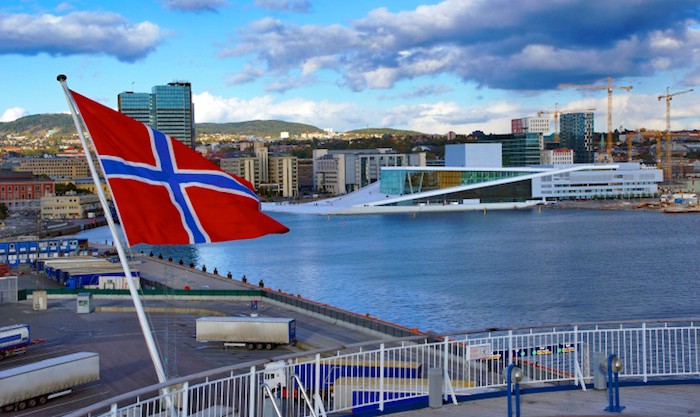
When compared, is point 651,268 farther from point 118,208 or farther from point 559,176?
point 559,176

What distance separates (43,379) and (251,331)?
3066 mm

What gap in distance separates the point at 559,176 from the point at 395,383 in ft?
165

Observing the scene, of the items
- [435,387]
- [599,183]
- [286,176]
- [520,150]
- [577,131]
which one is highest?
[577,131]

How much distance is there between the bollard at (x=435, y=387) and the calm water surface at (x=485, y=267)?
35.5 ft

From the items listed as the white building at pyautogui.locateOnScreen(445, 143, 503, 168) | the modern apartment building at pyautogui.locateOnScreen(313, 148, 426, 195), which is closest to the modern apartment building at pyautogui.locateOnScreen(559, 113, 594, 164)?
the modern apartment building at pyautogui.locateOnScreen(313, 148, 426, 195)

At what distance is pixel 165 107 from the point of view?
89.6 metres

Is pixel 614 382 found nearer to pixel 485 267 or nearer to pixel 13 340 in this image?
pixel 13 340

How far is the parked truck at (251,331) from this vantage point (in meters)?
10.6

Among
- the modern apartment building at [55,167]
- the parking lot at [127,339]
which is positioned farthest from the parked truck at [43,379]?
the modern apartment building at [55,167]

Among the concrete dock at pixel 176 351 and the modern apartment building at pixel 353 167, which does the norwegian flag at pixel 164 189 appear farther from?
the modern apartment building at pixel 353 167

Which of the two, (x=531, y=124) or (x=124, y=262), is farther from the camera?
(x=531, y=124)

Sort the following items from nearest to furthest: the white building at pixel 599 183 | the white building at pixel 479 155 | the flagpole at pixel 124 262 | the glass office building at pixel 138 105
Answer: the flagpole at pixel 124 262 < the white building at pixel 599 183 < the white building at pixel 479 155 < the glass office building at pixel 138 105

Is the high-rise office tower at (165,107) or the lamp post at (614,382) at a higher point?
the high-rise office tower at (165,107)

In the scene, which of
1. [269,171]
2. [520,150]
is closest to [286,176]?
[269,171]
